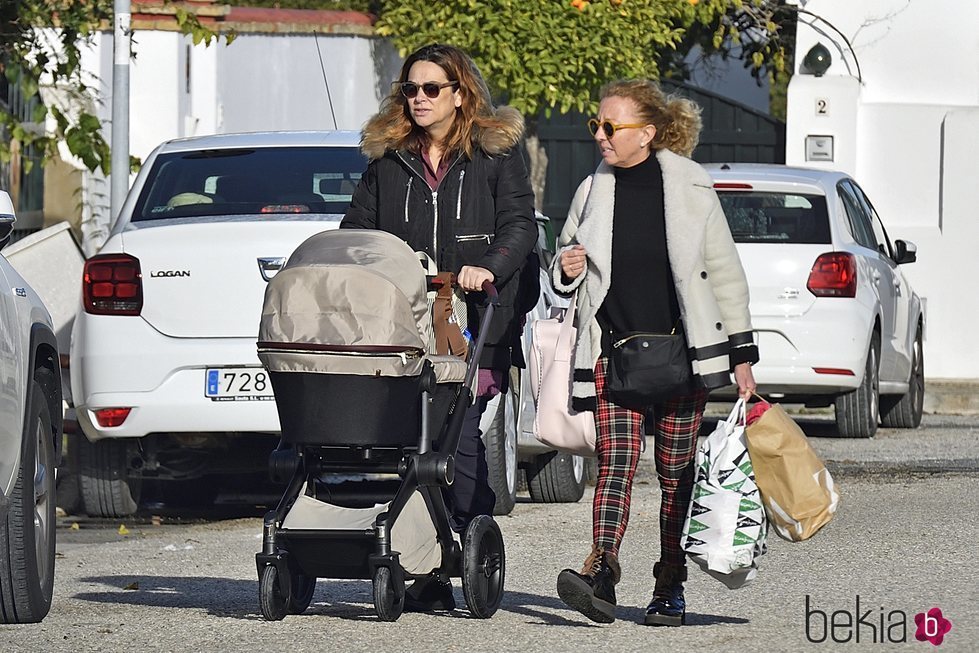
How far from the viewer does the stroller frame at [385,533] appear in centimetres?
600

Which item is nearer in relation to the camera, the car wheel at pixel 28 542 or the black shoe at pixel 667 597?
the black shoe at pixel 667 597

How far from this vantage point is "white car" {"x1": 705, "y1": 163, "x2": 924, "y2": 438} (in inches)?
487

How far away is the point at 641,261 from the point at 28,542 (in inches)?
83.6

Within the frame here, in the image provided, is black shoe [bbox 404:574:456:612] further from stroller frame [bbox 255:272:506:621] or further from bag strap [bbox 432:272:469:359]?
bag strap [bbox 432:272:469:359]

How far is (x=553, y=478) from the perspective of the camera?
1004cm

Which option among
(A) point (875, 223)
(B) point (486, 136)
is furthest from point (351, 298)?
(A) point (875, 223)

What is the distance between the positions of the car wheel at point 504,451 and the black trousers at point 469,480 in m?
2.24

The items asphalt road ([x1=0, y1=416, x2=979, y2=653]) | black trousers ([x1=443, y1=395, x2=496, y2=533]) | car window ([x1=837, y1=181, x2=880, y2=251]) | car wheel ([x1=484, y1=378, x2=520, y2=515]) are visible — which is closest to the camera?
asphalt road ([x1=0, y1=416, x2=979, y2=653])

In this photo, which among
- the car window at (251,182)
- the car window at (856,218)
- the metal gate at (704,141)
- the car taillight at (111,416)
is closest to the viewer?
the car taillight at (111,416)

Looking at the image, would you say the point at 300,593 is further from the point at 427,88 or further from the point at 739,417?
the point at 427,88

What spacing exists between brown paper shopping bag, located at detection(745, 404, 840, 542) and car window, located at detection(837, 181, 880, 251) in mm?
6803

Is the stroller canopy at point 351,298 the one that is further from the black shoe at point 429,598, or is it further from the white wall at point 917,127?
the white wall at point 917,127

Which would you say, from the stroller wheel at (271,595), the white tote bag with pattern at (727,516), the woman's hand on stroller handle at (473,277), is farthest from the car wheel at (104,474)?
the white tote bag with pattern at (727,516)

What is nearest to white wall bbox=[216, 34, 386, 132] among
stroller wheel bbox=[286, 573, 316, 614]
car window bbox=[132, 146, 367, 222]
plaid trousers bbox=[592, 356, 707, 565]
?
car window bbox=[132, 146, 367, 222]
